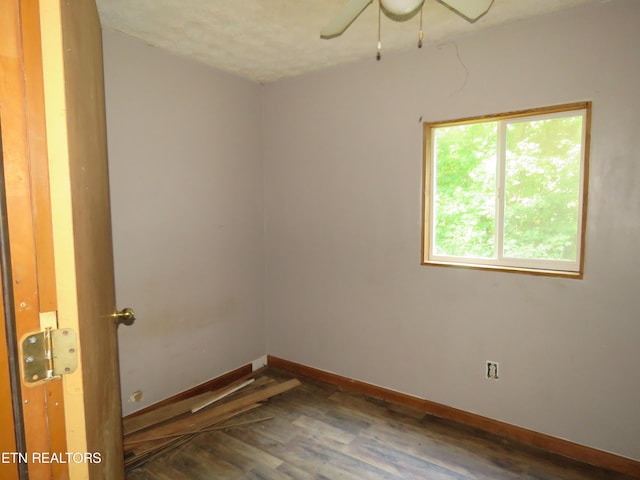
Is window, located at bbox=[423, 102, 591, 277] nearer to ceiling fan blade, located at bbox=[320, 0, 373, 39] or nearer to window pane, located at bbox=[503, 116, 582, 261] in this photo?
window pane, located at bbox=[503, 116, 582, 261]

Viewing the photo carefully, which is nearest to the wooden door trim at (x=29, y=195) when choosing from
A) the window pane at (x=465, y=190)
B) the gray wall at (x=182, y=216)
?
the gray wall at (x=182, y=216)

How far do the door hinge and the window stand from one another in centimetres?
211

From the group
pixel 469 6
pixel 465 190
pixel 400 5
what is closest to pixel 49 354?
pixel 400 5

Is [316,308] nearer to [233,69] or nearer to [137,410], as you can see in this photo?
[137,410]

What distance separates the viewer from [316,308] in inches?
115

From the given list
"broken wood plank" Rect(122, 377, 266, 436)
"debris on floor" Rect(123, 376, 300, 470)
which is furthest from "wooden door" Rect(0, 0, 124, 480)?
"broken wood plank" Rect(122, 377, 266, 436)

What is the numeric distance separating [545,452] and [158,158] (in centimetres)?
302

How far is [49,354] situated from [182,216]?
1.94 meters

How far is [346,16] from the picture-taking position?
4.60ft

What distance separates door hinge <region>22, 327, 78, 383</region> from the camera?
25.4 inches

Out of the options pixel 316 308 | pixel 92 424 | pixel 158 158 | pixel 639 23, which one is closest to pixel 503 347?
pixel 316 308

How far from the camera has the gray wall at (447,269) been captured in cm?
184

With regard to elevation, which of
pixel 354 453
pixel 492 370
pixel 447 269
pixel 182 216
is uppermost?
pixel 182 216

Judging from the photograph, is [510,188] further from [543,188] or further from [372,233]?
[372,233]
